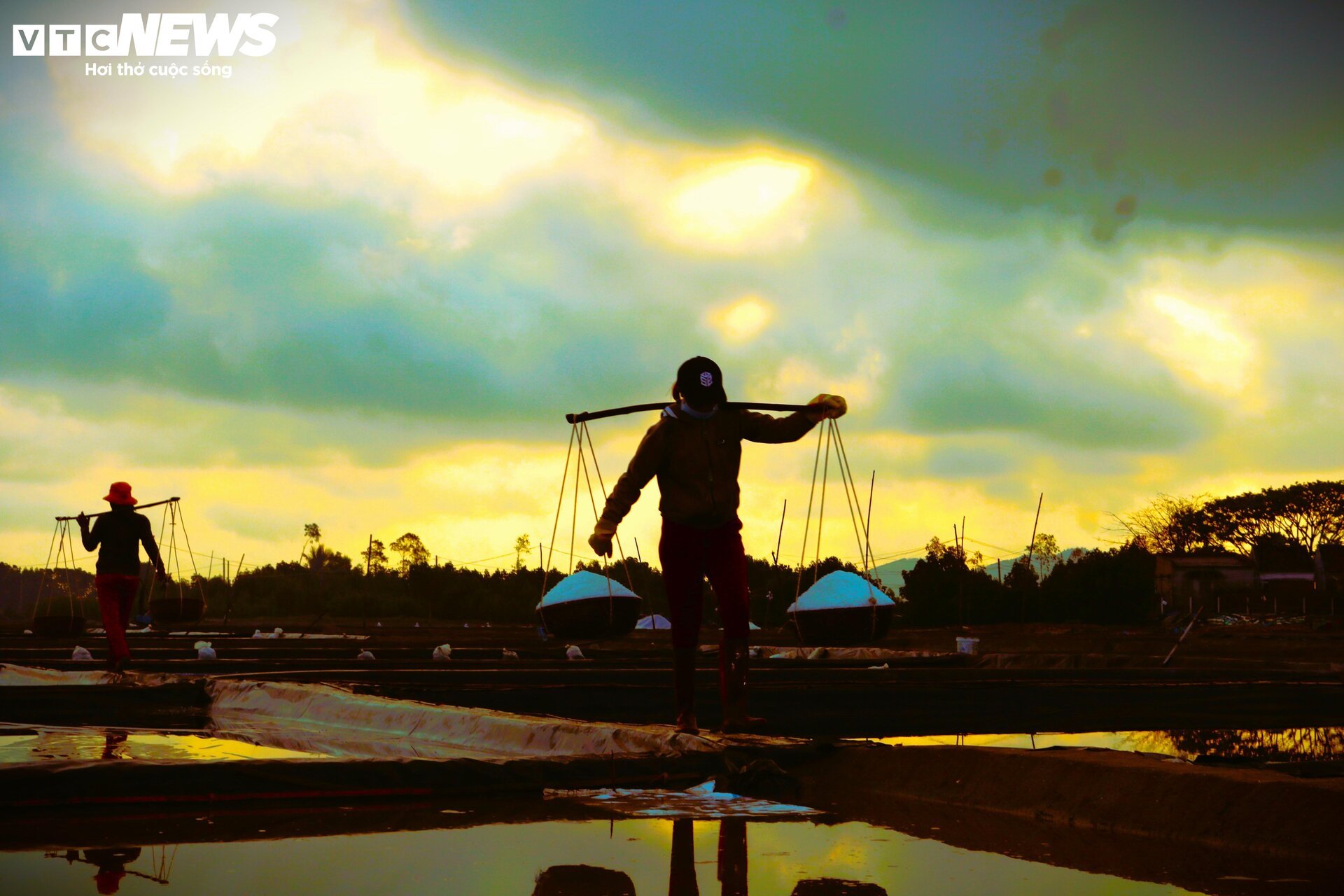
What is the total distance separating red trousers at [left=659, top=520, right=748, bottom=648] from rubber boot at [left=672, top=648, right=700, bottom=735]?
0.06 metres

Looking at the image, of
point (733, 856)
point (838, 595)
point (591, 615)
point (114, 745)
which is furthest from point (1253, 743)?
point (838, 595)

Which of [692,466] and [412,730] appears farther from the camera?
[412,730]

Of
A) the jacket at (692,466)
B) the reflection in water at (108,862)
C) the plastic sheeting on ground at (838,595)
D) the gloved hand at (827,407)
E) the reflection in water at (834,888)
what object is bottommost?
the reflection in water at (834,888)

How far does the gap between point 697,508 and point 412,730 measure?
1.67 metres

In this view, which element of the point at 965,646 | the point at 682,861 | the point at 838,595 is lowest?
the point at 682,861

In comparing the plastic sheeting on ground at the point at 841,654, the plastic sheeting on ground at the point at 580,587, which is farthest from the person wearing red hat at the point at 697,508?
the plastic sheeting on ground at the point at 841,654

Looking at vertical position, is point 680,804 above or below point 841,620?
below

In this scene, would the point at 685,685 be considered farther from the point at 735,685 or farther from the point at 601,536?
the point at 601,536

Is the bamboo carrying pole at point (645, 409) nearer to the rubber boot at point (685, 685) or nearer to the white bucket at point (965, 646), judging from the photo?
the rubber boot at point (685, 685)

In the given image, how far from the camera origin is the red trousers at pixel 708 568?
5086mm

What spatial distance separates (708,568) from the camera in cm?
512

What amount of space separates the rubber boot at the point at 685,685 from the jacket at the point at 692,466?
1.74ft

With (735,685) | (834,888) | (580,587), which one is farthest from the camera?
(580,587)

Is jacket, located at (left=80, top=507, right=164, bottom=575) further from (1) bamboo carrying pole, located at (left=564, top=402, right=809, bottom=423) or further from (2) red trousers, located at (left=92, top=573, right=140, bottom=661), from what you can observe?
(1) bamboo carrying pole, located at (left=564, top=402, right=809, bottom=423)
